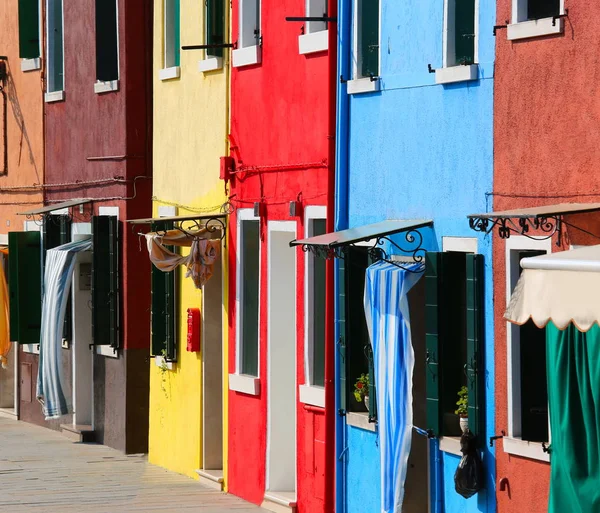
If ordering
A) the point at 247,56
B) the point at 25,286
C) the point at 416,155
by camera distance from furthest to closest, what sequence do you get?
1. the point at 25,286
2. the point at 247,56
3. the point at 416,155

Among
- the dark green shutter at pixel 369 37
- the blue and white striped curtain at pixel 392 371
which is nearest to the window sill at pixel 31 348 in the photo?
the dark green shutter at pixel 369 37

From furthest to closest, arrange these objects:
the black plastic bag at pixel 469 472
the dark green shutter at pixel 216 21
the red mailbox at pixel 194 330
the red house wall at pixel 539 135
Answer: the red mailbox at pixel 194 330 < the dark green shutter at pixel 216 21 < the black plastic bag at pixel 469 472 < the red house wall at pixel 539 135

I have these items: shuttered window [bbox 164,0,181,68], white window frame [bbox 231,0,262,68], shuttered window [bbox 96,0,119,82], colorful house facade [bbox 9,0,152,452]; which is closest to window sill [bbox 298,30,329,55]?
white window frame [bbox 231,0,262,68]

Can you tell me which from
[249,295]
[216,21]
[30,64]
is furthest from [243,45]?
[30,64]

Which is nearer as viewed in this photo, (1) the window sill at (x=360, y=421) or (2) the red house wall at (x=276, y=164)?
(1) the window sill at (x=360, y=421)

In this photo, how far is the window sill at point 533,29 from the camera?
40.5 feet

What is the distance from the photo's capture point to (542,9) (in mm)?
12766

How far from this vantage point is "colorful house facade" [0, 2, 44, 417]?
79.2 ft

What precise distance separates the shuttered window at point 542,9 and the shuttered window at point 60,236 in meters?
11.3

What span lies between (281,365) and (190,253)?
1.73 m

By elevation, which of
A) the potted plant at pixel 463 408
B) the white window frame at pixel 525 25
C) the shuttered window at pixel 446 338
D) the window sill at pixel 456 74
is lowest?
the potted plant at pixel 463 408

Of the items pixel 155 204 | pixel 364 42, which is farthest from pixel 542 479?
pixel 155 204

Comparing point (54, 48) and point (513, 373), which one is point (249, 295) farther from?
point (54, 48)

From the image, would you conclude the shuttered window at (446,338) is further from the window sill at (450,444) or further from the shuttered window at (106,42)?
the shuttered window at (106,42)
